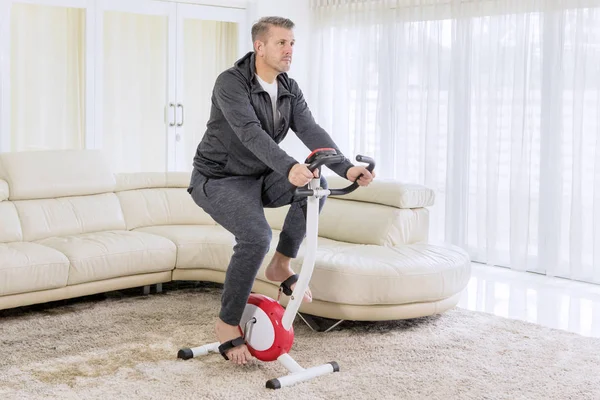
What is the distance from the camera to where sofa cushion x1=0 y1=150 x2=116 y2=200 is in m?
4.67

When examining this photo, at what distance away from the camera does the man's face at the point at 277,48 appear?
3.15 meters

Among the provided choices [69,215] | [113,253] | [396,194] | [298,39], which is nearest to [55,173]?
[69,215]

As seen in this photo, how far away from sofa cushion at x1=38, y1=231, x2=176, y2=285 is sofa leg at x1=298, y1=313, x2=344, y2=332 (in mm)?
1016

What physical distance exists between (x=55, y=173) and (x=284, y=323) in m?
2.27

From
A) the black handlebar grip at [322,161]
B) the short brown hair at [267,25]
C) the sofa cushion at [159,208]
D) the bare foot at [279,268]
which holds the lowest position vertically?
the bare foot at [279,268]

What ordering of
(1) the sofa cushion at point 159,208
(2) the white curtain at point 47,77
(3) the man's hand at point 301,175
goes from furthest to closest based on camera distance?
(2) the white curtain at point 47,77, (1) the sofa cushion at point 159,208, (3) the man's hand at point 301,175

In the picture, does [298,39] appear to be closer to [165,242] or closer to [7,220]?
[165,242]

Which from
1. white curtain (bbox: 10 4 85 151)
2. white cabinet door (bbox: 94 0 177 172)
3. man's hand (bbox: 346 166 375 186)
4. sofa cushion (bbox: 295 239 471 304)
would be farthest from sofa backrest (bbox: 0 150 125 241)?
man's hand (bbox: 346 166 375 186)

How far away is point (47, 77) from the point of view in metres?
5.85

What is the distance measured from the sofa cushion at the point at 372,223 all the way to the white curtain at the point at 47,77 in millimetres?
2371

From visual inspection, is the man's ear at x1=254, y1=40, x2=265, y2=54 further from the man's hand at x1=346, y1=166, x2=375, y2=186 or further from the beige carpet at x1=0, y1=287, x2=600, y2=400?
the beige carpet at x1=0, y1=287, x2=600, y2=400

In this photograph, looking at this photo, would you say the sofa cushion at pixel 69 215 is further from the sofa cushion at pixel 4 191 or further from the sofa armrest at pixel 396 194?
the sofa armrest at pixel 396 194

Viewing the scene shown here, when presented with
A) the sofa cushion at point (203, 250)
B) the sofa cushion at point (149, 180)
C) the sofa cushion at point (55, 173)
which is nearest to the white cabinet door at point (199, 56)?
the sofa cushion at point (149, 180)

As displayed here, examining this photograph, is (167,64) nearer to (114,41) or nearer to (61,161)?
(114,41)
